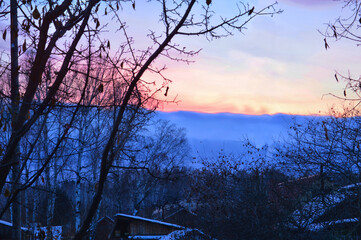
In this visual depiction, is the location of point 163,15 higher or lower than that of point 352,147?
higher

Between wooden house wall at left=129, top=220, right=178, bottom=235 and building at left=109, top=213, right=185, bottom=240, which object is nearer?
building at left=109, top=213, right=185, bottom=240

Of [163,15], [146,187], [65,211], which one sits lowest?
[65,211]

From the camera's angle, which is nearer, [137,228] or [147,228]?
[137,228]

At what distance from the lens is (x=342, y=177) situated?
11.5m

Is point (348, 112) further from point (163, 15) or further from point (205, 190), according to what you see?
point (163, 15)

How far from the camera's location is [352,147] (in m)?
11.7

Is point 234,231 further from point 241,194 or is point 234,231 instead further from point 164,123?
point 164,123

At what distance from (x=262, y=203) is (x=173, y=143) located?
17.2 m

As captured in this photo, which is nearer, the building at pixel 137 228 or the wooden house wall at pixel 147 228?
the building at pixel 137 228

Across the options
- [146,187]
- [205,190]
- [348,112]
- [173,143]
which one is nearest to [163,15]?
[348,112]

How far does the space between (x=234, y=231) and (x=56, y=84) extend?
12.2 meters

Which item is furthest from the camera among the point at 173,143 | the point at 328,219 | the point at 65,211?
the point at 65,211

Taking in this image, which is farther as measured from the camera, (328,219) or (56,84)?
(328,219)

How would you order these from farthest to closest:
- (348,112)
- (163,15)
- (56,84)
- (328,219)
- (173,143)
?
(173,143) → (348,112) → (328,219) → (163,15) → (56,84)
